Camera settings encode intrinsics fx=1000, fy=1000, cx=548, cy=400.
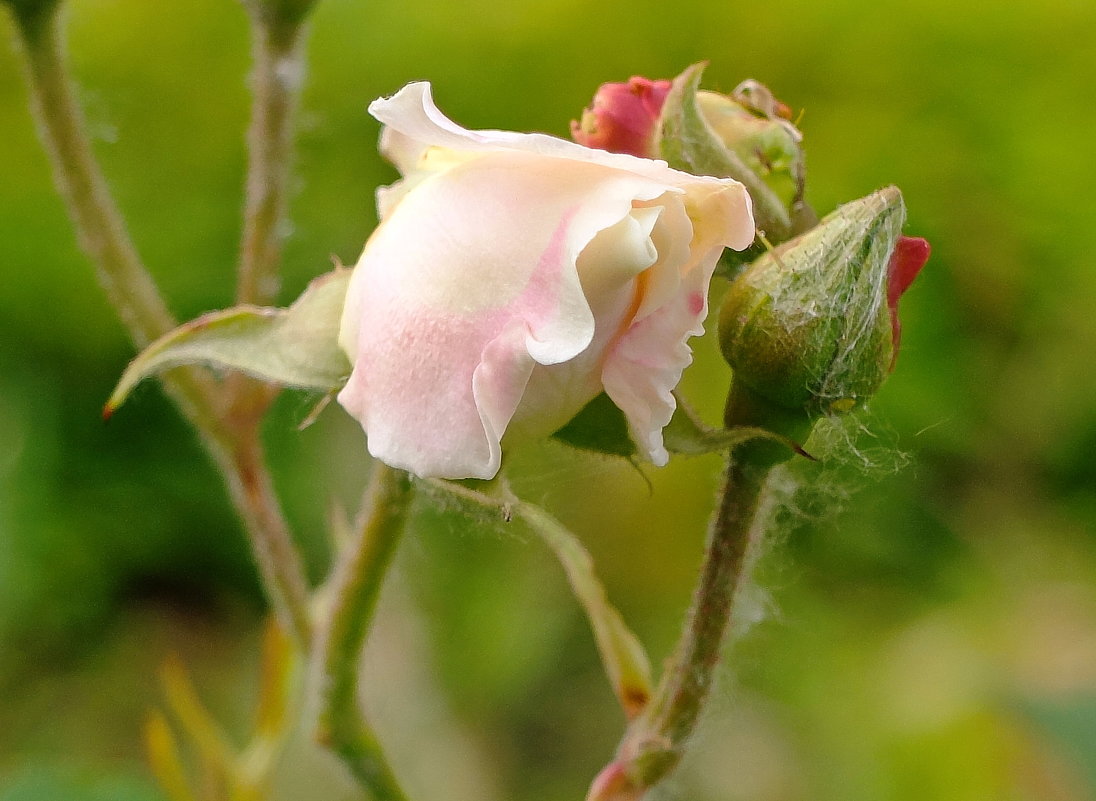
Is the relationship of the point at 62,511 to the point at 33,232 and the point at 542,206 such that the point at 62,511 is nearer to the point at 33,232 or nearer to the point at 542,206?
the point at 33,232

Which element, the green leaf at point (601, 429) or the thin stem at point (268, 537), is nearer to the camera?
the green leaf at point (601, 429)

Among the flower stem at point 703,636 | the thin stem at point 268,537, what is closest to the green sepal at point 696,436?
the flower stem at point 703,636

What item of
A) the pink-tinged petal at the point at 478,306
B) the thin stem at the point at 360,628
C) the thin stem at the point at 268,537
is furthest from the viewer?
the thin stem at the point at 268,537

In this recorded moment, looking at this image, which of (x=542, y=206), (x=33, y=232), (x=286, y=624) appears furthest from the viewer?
(x=33, y=232)

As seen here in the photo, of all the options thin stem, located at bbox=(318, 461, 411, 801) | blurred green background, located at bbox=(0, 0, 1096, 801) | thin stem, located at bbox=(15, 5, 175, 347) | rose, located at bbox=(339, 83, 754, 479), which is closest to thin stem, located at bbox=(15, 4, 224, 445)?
thin stem, located at bbox=(15, 5, 175, 347)

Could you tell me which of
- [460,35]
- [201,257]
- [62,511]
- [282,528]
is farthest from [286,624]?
[460,35]

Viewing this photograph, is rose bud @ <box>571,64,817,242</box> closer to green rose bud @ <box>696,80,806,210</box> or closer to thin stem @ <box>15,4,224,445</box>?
green rose bud @ <box>696,80,806,210</box>

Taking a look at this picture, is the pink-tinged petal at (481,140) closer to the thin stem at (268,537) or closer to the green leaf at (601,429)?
the green leaf at (601,429)
